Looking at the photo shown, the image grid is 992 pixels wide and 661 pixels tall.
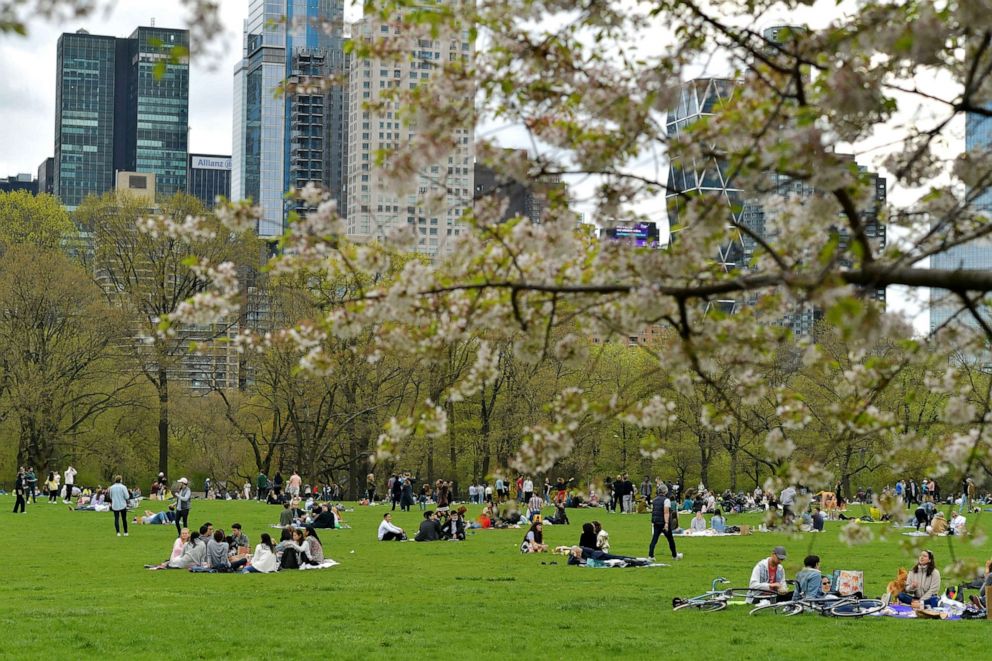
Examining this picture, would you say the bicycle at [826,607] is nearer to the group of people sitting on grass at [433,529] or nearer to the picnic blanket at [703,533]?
the group of people sitting on grass at [433,529]

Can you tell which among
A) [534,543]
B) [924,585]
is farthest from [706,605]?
[534,543]

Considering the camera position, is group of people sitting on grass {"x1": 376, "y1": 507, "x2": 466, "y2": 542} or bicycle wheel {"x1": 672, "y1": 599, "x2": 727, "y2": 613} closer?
bicycle wheel {"x1": 672, "y1": 599, "x2": 727, "y2": 613}

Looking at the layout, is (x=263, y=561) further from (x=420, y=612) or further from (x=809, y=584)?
(x=809, y=584)

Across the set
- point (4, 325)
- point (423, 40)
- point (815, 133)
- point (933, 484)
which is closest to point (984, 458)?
point (815, 133)

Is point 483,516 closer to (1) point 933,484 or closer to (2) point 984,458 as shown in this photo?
(1) point 933,484

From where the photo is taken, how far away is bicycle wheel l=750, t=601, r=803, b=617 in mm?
18328

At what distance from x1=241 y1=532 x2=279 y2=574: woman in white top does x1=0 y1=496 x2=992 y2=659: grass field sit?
2.56 feet

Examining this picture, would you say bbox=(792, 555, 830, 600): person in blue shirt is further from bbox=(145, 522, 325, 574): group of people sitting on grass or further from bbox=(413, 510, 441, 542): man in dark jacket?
bbox=(413, 510, 441, 542): man in dark jacket

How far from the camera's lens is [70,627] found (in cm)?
1591

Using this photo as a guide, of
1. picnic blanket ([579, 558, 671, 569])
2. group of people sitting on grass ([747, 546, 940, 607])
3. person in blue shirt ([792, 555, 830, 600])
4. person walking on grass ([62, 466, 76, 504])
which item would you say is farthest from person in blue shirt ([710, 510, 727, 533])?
person walking on grass ([62, 466, 76, 504])

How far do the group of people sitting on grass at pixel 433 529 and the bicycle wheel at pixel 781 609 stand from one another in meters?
13.8

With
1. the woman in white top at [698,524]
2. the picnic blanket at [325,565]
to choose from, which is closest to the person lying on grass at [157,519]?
the picnic blanket at [325,565]

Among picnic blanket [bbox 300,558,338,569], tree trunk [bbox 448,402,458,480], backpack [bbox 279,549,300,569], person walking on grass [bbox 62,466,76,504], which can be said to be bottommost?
picnic blanket [bbox 300,558,338,569]

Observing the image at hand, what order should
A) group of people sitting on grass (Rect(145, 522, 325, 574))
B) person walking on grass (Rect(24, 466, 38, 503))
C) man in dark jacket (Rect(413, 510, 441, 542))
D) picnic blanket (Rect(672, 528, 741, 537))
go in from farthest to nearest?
person walking on grass (Rect(24, 466, 38, 503))
picnic blanket (Rect(672, 528, 741, 537))
man in dark jacket (Rect(413, 510, 441, 542))
group of people sitting on grass (Rect(145, 522, 325, 574))
